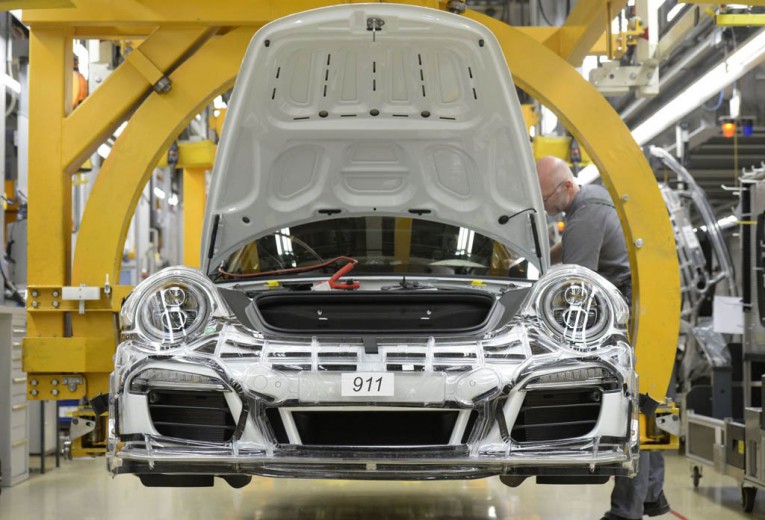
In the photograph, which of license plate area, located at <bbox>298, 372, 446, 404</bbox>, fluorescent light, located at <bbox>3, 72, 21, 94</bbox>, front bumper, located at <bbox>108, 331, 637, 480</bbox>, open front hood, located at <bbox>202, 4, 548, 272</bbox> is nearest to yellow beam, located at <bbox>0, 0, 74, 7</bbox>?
open front hood, located at <bbox>202, 4, 548, 272</bbox>

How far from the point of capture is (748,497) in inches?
216

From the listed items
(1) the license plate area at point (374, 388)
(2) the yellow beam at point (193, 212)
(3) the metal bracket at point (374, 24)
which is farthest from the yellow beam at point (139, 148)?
(2) the yellow beam at point (193, 212)

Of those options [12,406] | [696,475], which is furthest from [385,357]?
[12,406]

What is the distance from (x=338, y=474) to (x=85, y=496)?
147 inches

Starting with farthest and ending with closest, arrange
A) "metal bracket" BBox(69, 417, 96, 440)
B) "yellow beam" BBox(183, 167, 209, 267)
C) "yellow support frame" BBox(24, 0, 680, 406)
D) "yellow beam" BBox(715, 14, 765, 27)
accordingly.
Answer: "yellow beam" BBox(183, 167, 209, 267) → "yellow beam" BBox(715, 14, 765, 27) → "yellow support frame" BBox(24, 0, 680, 406) → "metal bracket" BBox(69, 417, 96, 440)

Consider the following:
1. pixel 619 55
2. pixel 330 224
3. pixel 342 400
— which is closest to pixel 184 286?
pixel 342 400

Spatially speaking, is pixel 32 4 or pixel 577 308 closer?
pixel 577 308

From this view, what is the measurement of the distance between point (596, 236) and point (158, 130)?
2.40 metres

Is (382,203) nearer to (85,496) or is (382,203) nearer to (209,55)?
(209,55)

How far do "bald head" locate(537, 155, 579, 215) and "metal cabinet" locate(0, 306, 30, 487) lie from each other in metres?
3.84

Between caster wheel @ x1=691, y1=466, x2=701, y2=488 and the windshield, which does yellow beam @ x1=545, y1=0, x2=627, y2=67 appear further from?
caster wheel @ x1=691, y1=466, x2=701, y2=488

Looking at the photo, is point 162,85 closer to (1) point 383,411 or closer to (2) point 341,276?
(2) point 341,276

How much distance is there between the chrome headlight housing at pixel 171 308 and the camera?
3.01m

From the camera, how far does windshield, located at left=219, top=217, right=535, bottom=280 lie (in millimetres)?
4012
